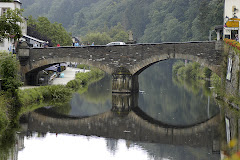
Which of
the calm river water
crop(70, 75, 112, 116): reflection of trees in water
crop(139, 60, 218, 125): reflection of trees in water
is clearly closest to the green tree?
the calm river water

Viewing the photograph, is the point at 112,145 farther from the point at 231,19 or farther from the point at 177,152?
the point at 231,19

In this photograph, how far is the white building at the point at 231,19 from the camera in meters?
32.7

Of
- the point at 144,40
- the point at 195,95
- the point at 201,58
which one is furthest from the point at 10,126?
the point at 144,40

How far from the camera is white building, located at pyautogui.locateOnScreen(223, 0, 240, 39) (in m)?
32.7

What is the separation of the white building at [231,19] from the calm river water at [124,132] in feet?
19.2

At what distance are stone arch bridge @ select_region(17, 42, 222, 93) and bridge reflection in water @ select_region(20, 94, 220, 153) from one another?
8426mm

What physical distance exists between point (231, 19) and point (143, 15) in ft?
329

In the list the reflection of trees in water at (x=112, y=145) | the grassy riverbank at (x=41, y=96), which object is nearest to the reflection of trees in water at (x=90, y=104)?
the grassy riverbank at (x=41, y=96)

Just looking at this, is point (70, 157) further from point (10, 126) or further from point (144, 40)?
point (144, 40)

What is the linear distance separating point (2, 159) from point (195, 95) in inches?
934

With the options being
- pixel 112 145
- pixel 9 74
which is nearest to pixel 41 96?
Result: pixel 9 74

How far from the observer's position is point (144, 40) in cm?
12125

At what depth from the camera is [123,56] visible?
35219 mm

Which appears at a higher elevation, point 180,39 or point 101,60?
point 180,39
